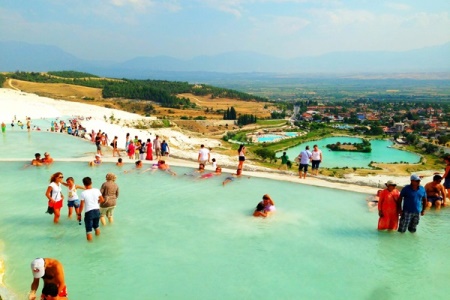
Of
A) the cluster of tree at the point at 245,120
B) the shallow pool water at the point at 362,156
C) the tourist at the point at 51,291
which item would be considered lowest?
the shallow pool water at the point at 362,156

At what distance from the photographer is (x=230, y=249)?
30.1ft

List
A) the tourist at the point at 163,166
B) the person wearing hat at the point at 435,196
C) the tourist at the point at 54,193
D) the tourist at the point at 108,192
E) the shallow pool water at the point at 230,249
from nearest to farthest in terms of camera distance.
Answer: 1. the shallow pool water at the point at 230,249
2. the tourist at the point at 108,192
3. the tourist at the point at 54,193
4. the person wearing hat at the point at 435,196
5. the tourist at the point at 163,166

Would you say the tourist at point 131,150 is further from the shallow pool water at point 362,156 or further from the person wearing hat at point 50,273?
the shallow pool water at point 362,156

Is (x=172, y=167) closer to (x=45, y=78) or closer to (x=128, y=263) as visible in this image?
(x=128, y=263)

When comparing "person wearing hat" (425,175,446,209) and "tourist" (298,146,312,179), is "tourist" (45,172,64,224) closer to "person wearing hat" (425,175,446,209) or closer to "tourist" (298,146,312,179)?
"tourist" (298,146,312,179)

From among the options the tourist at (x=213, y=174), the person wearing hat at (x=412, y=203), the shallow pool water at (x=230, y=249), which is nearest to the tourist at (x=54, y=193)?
the shallow pool water at (x=230, y=249)

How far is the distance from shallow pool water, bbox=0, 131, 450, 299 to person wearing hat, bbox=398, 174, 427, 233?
0.98 ft

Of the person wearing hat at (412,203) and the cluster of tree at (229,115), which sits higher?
the person wearing hat at (412,203)

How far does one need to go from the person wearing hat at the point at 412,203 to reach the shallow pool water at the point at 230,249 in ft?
0.98

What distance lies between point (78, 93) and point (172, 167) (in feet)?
345

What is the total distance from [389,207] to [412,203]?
1.84ft

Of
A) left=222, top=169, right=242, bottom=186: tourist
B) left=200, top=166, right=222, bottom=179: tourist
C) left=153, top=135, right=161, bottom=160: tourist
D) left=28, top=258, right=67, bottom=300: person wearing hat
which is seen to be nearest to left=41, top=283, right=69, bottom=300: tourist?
left=28, top=258, right=67, bottom=300: person wearing hat

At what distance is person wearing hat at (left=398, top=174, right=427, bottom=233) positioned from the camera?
368 inches

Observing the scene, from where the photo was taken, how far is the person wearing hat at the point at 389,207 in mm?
9652
